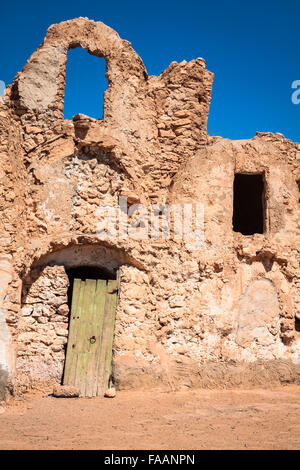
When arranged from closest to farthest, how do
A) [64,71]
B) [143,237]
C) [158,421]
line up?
[158,421] → [143,237] → [64,71]

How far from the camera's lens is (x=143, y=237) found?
8828 millimetres

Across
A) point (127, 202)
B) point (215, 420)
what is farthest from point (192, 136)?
point (215, 420)

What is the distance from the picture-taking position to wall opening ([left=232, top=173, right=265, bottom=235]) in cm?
1159

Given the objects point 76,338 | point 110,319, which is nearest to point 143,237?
point 110,319

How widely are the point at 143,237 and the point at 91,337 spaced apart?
84.8 inches

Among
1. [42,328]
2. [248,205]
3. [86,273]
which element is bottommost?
[42,328]

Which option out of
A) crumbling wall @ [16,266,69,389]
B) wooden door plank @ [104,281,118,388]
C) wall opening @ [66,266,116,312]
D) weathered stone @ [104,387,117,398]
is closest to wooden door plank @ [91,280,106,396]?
wooden door plank @ [104,281,118,388]

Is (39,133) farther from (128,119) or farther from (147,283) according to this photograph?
(147,283)

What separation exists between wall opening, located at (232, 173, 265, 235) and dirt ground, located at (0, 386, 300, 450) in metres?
5.20

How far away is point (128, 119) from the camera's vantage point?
9.23 meters

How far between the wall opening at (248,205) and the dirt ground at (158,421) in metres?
5.20

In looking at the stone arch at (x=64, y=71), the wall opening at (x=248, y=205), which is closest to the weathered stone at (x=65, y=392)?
the stone arch at (x=64, y=71)

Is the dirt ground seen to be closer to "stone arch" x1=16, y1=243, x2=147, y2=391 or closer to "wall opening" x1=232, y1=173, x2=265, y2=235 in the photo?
"stone arch" x1=16, y1=243, x2=147, y2=391

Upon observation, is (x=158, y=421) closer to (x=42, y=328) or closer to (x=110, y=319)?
(x=110, y=319)
